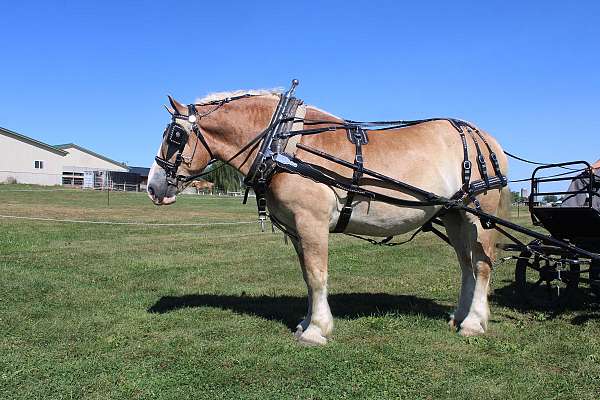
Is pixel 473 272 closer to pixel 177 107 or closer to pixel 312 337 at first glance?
pixel 312 337

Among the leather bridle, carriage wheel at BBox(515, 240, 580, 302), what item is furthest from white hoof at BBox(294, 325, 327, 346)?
carriage wheel at BBox(515, 240, 580, 302)

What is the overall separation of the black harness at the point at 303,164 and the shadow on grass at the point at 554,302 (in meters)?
2.02

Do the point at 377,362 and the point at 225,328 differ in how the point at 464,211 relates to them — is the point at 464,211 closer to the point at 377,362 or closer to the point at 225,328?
the point at 377,362

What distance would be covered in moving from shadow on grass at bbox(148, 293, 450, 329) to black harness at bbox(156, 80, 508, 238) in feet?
4.86

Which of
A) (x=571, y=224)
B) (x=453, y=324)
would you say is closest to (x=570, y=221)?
(x=571, y=224)

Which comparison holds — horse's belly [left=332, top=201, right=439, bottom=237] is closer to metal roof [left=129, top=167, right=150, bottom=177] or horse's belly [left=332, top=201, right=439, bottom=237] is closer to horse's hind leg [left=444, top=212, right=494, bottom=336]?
horse's hind leg [left=444, top=212, right=494, bottom=336]

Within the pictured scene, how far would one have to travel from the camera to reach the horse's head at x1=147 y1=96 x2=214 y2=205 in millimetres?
5844

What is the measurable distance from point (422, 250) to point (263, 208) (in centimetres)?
887

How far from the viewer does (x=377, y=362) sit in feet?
16.5

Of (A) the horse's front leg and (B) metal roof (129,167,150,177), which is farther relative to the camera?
(B) metal roof (129,167,150,177)

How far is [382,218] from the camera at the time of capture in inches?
232

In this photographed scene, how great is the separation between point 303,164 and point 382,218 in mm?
1089

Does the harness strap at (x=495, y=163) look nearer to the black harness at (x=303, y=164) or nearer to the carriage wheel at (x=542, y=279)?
the black harness at (x=303, y=164)

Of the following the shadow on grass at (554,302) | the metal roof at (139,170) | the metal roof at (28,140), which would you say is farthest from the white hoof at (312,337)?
the metal roof at (139,170)
